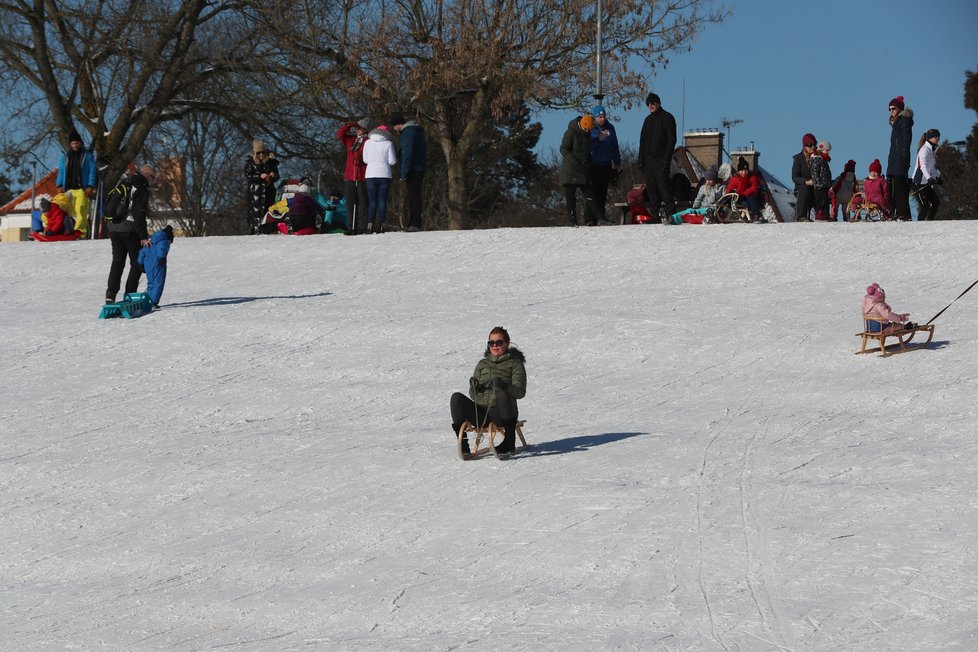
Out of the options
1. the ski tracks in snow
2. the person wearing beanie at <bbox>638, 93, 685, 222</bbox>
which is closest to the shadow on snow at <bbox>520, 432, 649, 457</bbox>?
the ski tracks in snow

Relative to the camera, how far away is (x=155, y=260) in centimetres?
1516

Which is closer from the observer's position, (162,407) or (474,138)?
(162,407)

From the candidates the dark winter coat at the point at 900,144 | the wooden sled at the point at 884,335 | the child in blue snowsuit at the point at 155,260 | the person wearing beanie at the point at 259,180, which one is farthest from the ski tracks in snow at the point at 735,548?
the person wearing beanie at the point at 259,180

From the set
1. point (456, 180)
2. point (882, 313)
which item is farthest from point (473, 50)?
point (882, 313)

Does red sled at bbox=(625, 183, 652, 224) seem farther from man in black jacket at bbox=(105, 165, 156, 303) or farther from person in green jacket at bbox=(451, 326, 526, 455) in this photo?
person in green jacket at bbox=(451, 326, 526, 455)

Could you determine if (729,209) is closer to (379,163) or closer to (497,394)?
(379,163)

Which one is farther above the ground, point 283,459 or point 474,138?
point 474,138

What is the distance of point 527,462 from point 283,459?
5.42ft

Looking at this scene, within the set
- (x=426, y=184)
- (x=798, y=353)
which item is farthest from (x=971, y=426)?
(x=426, y=184)

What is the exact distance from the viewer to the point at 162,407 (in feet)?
36.9

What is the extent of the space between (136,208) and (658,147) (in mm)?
7447

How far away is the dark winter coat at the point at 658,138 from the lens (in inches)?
748

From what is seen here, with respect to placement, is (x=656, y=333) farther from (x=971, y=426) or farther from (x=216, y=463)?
(x=216, y=463)

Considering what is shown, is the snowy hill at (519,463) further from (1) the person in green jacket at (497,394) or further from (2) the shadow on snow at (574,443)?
(1) the person in green jacket at (497,394)
